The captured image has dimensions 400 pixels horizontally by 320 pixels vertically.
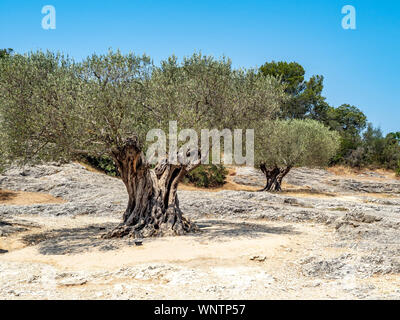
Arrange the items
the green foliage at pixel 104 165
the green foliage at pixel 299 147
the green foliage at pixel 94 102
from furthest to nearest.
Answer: the green foliage at pixel 104 165 → the green foliage at pixel 299 147 → the green foliage at pixel 94 102

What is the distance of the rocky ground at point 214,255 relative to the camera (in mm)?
8922

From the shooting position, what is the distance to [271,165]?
1442 inches

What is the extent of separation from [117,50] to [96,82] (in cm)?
203

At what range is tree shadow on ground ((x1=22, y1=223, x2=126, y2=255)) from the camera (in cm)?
1352

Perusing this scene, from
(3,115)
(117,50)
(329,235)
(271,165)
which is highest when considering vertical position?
(117,50)

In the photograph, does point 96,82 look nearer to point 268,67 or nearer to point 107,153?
point 107,153

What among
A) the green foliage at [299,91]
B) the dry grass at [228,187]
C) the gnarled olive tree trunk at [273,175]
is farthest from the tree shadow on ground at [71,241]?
the green foliage at [299,91]

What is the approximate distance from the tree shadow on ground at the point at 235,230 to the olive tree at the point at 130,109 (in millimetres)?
1329

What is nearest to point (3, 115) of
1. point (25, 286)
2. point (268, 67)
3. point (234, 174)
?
point (25, 286)

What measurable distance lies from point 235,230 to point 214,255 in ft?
17.2

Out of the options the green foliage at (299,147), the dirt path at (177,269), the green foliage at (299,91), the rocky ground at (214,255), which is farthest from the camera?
the green foliage at (299,91)

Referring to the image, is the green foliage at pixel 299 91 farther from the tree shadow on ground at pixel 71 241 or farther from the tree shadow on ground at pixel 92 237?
the tree shadow on ground at pixel 71 241

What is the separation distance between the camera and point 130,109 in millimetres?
13641
